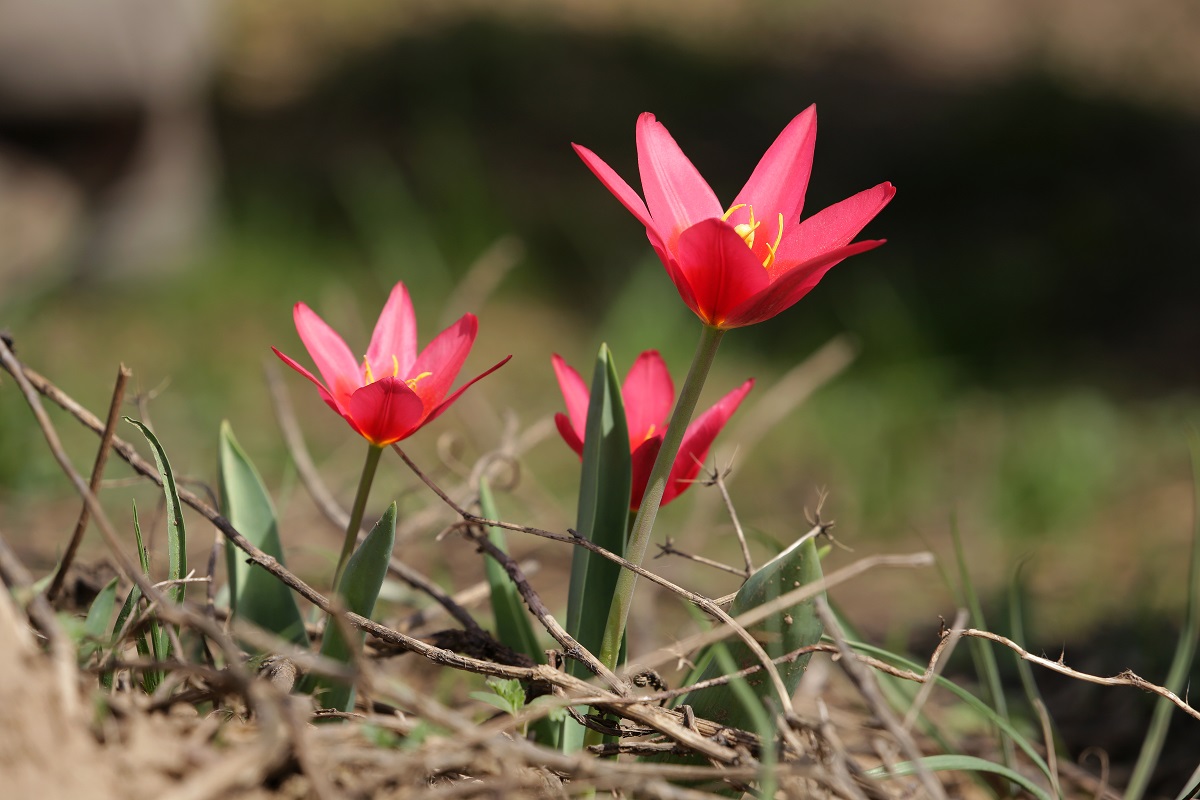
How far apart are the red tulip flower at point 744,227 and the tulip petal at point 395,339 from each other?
0.27m

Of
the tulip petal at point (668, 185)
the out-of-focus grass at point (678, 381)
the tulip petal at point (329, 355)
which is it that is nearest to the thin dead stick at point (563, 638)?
the tulip petal at point (329, 355)

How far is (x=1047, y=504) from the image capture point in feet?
9.77

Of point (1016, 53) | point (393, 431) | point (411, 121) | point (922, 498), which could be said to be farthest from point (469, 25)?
point (393, 431)

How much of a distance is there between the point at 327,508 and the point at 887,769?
2.60 ft

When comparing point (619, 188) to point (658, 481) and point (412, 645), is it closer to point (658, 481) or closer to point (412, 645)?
point (658, 481)

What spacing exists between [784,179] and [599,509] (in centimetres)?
36

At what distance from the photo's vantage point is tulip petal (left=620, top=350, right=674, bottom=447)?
1.12 metres

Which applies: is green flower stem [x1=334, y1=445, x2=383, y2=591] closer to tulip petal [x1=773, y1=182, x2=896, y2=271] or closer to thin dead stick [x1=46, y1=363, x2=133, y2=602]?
thin dead stick [x1=46, y1=363, x2=133, y2=602]

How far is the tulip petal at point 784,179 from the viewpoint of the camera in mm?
967

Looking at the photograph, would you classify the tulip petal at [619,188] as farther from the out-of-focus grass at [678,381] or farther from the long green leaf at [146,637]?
the out-of-focus grass at [678,381]

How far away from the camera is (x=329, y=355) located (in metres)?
1.01

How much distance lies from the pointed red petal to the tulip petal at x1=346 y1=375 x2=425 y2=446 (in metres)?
0.23

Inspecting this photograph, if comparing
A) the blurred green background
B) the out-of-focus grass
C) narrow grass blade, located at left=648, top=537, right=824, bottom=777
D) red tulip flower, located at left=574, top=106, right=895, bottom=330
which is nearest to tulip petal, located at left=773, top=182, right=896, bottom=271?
red tulip flower, located at left=574, top=106, right=895, bottom=330

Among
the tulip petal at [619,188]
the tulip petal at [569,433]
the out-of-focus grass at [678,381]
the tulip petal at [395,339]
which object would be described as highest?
the tulip petal at [619,188]
